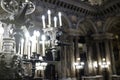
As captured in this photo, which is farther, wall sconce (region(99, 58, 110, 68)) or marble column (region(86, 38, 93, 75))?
marble column (region(86, 38, 93, 75))

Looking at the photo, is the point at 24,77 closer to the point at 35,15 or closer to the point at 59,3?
the point at 35,15

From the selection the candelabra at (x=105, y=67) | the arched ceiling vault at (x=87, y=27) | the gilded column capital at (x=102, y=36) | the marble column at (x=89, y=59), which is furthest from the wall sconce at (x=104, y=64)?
the arched ceiling vault at (x=87, y=27)

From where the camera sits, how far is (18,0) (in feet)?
9.99

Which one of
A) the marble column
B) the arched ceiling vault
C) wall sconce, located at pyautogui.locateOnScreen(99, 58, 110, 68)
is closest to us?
wall sconce, located at pyautogui.locateOnScreen(99, 58, 110, 68)

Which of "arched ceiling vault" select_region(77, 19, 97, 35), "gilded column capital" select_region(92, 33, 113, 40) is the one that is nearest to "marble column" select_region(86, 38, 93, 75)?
"arched ceiling vault" select_region(77, 19, 97, 35)

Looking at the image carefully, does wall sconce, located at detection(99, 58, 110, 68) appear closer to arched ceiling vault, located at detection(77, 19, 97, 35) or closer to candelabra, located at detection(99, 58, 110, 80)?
candelabra, located at detection(99, 58, 110, 80)

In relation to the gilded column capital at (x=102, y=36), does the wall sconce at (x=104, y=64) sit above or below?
below

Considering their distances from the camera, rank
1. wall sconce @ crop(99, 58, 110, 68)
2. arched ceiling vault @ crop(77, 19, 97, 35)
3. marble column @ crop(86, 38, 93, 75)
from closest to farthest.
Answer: wall sconce @ crop(99, 58, 110, 68), marble column @ crop(86, 38, 93, 75), arched ceiling vault @ crop(77, 19, 97, 35)

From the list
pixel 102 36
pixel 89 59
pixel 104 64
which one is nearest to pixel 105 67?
pixel 104 64

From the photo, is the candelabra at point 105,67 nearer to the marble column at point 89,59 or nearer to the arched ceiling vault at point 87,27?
the marble column at point 89,59

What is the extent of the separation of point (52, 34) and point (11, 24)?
93 cm

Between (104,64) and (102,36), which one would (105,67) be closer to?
(104,64)

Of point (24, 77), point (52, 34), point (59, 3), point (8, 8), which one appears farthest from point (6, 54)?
point (59, 3)

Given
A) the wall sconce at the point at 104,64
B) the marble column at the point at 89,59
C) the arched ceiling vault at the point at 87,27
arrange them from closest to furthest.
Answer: the wall sconce at the point at 104,64
the marble column at the point at 89,59
the arched ceiling vault at the point at 87,27
